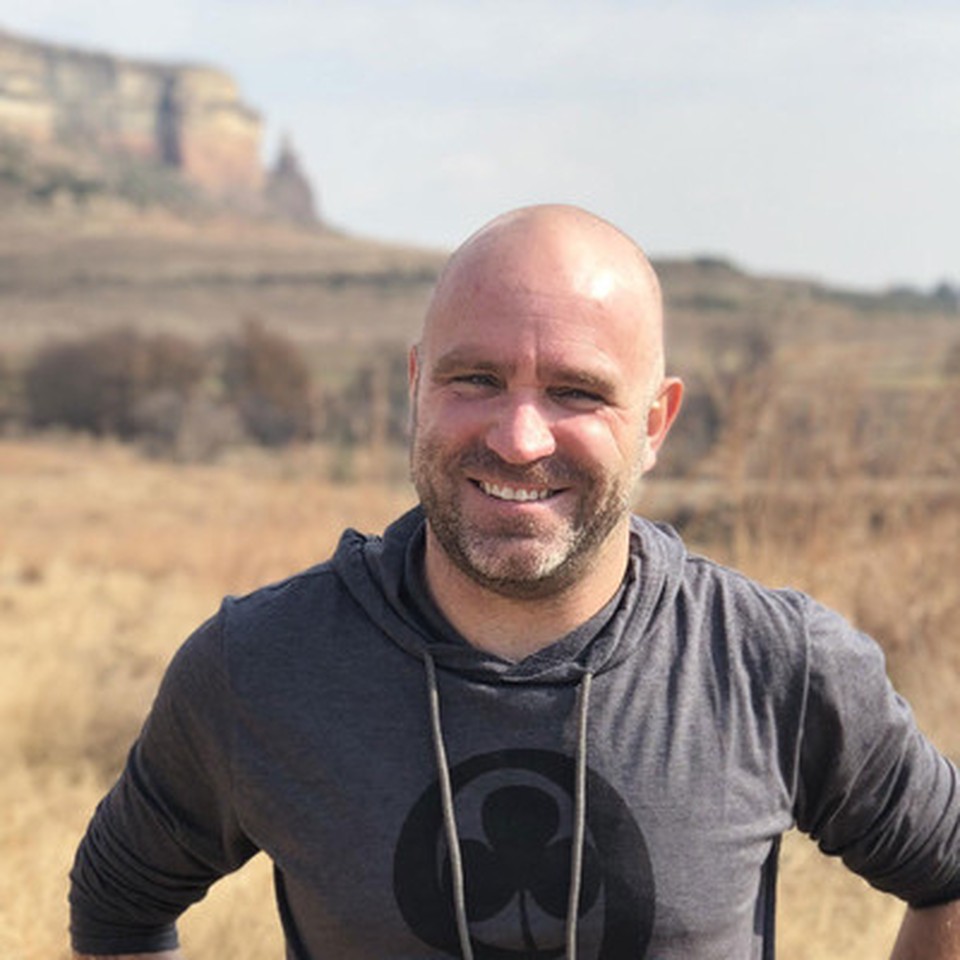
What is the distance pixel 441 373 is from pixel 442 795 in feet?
1.60

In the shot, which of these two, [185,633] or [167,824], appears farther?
[185,633]

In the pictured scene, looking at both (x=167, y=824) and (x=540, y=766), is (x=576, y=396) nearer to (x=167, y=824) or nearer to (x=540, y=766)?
(x=540, y=766)

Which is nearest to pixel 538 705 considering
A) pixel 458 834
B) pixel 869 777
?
pixel 458 834

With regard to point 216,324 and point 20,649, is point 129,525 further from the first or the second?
point 216,324

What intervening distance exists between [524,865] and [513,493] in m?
0.42

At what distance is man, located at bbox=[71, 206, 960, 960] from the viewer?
1894 mm

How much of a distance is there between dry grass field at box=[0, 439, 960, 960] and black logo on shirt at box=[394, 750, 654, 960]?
5.51 ft

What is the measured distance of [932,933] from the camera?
7.03 ft

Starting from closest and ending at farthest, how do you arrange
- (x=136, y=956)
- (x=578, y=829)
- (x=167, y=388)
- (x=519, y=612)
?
1. (x=578, y=829)
2. (x=519, y=612)
3. (x=136, y=956)
4. (x=167, y=388)

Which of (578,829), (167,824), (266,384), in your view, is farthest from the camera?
(266,384)

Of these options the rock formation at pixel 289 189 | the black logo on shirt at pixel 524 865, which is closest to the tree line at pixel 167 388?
the black logo on shirt at pixel 524 865

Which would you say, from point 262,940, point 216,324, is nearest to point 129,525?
point 262,940

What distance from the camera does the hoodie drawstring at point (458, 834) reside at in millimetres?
1861

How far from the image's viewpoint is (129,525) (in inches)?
587
